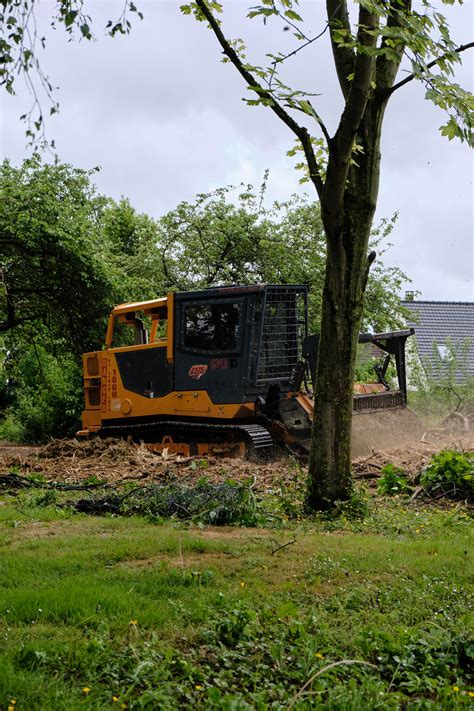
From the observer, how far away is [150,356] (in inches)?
664

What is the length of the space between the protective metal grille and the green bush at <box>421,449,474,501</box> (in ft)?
17.8

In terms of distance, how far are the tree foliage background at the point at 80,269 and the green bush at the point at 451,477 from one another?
11957 millimetres

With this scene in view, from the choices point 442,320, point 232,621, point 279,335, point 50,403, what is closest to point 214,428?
point 279,335

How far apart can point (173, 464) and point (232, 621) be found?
25.6ft

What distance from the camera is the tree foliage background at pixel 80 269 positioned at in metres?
20.4

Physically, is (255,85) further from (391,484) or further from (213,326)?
(213,326)

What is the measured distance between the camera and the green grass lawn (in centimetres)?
432

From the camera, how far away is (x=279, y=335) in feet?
52.3

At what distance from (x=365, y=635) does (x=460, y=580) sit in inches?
64.9

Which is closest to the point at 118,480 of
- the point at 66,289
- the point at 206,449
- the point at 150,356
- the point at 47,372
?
the point at 206,449

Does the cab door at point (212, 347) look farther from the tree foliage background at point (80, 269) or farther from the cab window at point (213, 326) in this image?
the tree foliage background at point (80, 269)

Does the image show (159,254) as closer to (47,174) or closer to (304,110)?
(47,174)

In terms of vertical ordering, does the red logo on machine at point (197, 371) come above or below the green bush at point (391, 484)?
above

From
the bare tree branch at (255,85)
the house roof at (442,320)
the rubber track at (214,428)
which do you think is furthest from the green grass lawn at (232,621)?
the house roof at (442,320)
